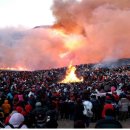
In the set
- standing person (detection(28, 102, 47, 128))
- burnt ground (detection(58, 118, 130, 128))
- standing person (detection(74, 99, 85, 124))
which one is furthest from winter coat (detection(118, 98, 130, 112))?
standing person (detection(28, 102, 47, 128))

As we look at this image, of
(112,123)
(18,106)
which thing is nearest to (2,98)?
(18,106)

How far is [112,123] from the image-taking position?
6586 millimetres

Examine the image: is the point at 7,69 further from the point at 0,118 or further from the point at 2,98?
the point at 0,118

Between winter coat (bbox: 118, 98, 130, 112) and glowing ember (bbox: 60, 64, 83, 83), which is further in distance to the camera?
glowing ember (bbox: 60, 64, 83, 83)

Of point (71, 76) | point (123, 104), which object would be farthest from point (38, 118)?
point (71, 76)

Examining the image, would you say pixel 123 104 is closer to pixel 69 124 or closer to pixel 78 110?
pixel 69 124

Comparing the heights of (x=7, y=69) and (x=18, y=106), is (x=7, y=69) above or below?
above

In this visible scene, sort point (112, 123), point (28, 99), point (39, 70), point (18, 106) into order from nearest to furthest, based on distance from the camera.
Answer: point (112, 123)
point (18, 106)
point (28, 99)
point (39, 70)

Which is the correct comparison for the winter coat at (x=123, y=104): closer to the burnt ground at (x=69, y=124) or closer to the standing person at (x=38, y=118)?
the burnt ground at (x=69, y=124)

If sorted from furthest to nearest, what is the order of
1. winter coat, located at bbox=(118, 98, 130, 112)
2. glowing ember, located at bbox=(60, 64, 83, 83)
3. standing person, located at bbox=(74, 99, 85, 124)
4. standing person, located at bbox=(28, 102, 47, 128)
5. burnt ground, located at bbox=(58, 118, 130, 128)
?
glowing ember, located at bbox=(60, 64, 83, 83)
winter coat, located at bbox=(118, 98, 130, 112)
burnt ground, located at bbox=(58, 118, 130, 128)
standing person, located at bbox=(74, 99, 85, 124)
standing person, located at bbox=(28, 102, 47, 128)

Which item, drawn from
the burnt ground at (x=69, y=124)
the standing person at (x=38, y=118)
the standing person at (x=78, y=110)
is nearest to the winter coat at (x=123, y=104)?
the burnt ground at (x=69, y=124)

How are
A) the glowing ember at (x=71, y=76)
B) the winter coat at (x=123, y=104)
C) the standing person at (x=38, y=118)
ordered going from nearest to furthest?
the standing person at (x=38, y=118) < the winter coat at (x=123, y=104) < the glowing ember at (x=71, y=76)

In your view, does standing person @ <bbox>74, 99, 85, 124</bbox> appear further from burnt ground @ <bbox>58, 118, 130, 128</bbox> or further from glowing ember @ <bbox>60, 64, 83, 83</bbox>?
glowing ember @ <bbox>60, 64, 83, 83</bbox>

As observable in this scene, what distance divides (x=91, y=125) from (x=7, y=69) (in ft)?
113
